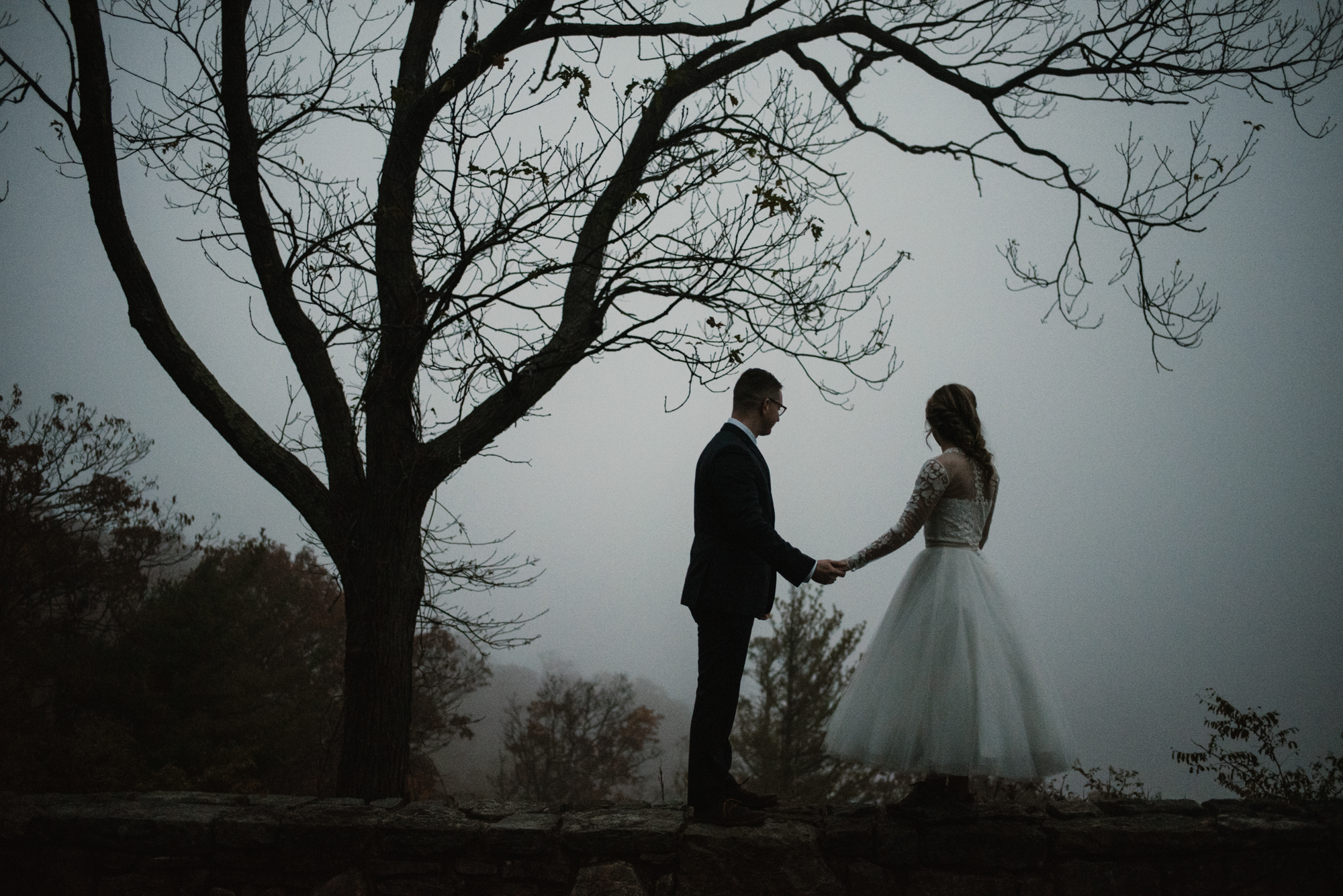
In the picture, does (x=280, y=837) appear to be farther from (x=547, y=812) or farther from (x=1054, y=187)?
(x=1054, y=187)

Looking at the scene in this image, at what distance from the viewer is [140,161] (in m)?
4.93

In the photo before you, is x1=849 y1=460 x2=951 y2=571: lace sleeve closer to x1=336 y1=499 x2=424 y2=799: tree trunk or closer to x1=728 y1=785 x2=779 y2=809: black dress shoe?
x1=728 y1=785 x2=779 y2=809: black dress shoe

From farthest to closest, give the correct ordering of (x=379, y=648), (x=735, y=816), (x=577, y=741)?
1. (x=577, y=741)
2. (x=379, y=648)
3. (x=735, y=816)

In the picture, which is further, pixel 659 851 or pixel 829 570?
pixel 829 570

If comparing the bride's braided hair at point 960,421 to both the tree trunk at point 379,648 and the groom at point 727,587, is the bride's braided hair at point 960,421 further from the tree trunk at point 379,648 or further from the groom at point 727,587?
the tree trunk at point 379,648

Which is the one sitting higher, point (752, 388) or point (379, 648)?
point (752, 388)

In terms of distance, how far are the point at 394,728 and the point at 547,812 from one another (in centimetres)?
103

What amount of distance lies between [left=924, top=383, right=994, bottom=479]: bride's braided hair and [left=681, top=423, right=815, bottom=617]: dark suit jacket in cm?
72

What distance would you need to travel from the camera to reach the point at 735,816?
2.87m

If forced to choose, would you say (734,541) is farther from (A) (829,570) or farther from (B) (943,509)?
(B) (943,509)

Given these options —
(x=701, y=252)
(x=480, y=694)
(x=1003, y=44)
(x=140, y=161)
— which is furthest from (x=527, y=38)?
(x=480, y=694)

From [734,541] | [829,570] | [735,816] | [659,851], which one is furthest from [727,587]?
[659,851]

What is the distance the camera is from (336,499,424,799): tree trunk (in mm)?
3666

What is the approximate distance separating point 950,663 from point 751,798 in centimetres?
92
